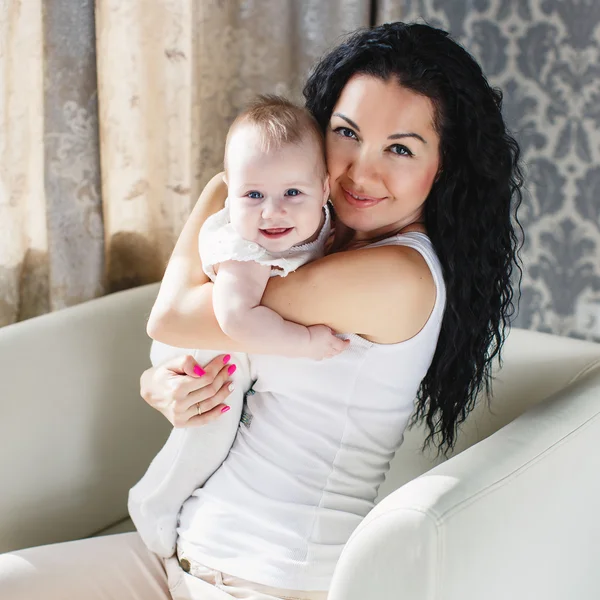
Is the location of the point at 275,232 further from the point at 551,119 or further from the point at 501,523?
the point at 551,119

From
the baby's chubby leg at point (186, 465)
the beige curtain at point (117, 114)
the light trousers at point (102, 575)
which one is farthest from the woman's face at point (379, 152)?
the beige curtain at point (117, 114)

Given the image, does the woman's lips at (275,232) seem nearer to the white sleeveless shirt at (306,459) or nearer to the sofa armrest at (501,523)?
the white sleeveless shirt at (306,459)

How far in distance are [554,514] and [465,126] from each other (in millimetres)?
639

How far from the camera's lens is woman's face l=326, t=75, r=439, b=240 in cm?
134

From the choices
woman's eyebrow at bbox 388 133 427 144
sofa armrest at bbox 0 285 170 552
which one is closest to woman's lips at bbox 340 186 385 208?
woman's eyebrow at bbox 388 133 427 144

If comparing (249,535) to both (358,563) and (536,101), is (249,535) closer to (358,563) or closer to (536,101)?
(358,563)

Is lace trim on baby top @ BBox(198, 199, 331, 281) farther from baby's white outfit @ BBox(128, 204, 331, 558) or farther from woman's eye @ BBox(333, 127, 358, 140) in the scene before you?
woman's eye @ BBox(333, 127, 358, 140)

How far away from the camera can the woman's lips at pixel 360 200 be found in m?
1.38

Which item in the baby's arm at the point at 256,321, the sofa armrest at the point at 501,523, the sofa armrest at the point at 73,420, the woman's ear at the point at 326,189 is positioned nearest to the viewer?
the sofa armrest at the point at 501,523

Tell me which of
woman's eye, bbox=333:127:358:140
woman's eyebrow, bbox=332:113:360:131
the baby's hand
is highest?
woman's eyebrow, bbox=332:113:360:131

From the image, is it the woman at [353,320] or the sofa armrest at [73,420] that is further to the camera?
the sofa armrest at [73,420]

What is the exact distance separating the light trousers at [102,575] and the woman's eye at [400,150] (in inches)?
29.2

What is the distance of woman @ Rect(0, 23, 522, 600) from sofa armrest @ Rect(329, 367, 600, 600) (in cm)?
19

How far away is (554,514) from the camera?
1.30m
